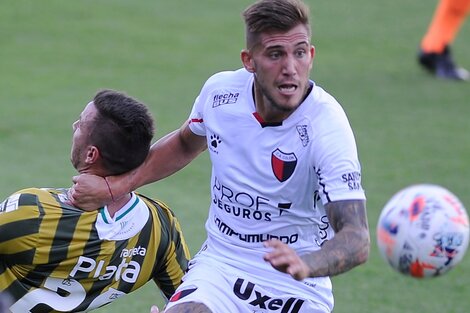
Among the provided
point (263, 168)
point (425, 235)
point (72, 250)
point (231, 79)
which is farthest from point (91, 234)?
point (425, 235)

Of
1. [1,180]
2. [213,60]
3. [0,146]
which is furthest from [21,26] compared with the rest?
[1,180]

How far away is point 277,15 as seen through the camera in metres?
4.84

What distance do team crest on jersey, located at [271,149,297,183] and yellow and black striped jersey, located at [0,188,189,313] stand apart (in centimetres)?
71

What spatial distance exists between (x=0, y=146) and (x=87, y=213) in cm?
694

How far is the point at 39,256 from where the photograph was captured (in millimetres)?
4992

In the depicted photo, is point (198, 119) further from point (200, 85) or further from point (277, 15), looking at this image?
point (200, 85)

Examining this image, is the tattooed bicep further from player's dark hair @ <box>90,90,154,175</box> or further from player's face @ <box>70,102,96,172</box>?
player's face @ <box>70,102,96,172</box>

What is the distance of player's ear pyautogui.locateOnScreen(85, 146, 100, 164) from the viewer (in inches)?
204

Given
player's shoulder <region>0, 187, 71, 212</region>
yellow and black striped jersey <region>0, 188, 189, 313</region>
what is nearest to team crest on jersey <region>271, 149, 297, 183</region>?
yellow and black striped jersey <region>0, 188, 189, 313</region>

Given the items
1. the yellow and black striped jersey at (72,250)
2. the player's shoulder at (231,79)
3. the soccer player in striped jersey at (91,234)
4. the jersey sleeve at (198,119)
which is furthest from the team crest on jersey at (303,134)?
the yellow and black striped jersey at (72,250)

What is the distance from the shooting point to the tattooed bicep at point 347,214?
4469 mm

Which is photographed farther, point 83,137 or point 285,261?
point 83,137

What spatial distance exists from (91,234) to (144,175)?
1.61ft

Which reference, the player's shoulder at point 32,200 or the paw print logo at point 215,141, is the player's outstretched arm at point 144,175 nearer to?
the player's shoulder at point 32,200
